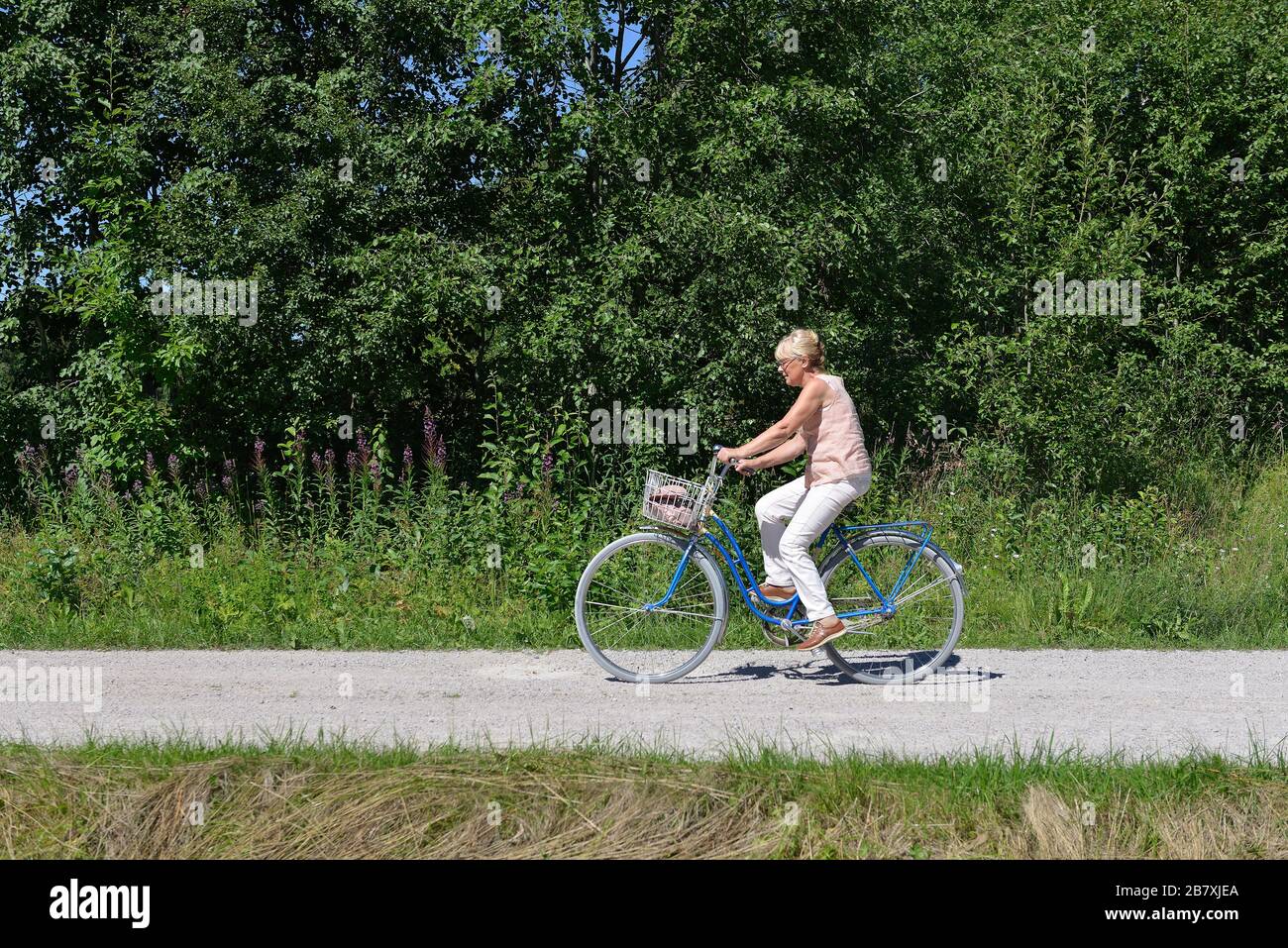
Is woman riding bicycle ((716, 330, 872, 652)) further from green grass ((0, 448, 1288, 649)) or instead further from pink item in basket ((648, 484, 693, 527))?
green grass ((0, 448, 1288, 649))

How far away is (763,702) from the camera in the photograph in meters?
6.05

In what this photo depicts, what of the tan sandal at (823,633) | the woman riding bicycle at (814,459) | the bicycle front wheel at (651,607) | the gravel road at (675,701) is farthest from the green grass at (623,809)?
the bicycle front wheel at (651,607)

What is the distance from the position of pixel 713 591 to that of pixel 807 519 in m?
0.77

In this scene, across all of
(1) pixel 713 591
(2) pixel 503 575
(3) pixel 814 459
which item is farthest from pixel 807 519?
(2) pixel 503 575

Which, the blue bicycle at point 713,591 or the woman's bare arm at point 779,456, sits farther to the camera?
the blue bicycle at point 713,591

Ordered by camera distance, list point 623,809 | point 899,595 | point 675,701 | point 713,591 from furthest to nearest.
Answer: point 899,595 < point 713,591 < point 675,701 < point 623,809

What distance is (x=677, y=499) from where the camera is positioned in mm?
6719

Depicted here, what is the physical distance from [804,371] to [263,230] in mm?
7190

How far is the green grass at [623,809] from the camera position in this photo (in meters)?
3.95

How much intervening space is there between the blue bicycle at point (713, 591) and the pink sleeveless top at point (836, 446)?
458mm

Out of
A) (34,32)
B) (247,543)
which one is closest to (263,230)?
(247,543)

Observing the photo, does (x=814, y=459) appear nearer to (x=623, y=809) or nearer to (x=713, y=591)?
(x=713, y=591)

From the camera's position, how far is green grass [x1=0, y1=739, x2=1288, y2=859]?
3.95 m

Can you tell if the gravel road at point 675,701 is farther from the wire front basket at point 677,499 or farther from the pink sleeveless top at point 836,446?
the pink sleeveless top at point 836,446
